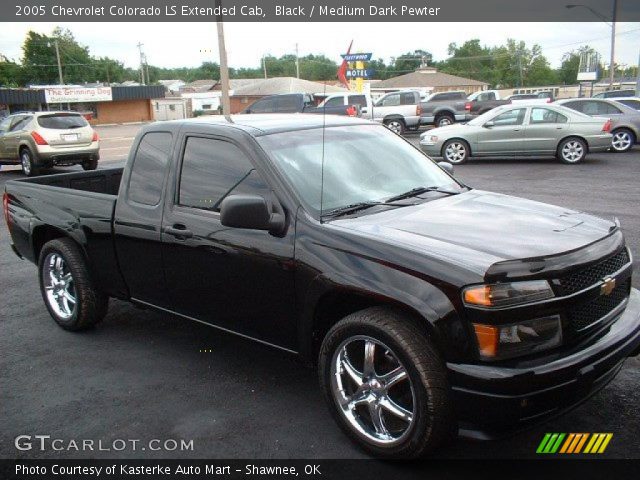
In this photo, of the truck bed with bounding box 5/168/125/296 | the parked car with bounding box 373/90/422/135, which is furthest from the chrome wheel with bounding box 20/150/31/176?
the parked car with bounding box 373/90/422/135

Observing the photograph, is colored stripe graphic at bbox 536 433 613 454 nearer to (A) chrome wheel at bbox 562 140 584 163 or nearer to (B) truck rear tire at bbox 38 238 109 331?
(B) truck rear tire at bbox 38 238 109 331

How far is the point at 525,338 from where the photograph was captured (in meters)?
2.79

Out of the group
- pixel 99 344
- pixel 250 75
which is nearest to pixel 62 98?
pixel 250 75

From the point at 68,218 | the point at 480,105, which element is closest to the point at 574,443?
the point at 68,218

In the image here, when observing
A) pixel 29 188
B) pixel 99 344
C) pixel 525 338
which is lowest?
pixel 99 344

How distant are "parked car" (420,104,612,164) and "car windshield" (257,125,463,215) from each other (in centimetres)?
1212

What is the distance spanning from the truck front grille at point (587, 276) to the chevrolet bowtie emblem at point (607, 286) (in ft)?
0.08

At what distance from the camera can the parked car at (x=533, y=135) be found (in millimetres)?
15414

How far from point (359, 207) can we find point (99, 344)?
8.52ft

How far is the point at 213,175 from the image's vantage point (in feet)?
13.1

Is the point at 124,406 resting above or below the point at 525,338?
below

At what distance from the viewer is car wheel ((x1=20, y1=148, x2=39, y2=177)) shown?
662 inches

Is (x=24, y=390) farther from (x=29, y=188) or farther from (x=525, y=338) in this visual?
(x=525, y=338)

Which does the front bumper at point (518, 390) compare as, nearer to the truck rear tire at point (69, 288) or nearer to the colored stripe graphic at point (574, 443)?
the colored stripe graphic at point (574, 443)
